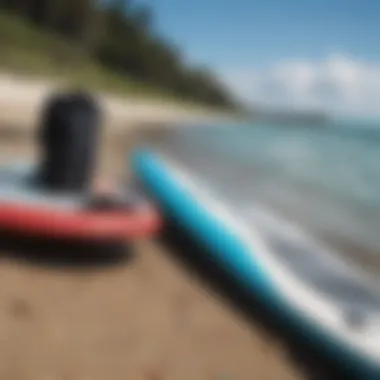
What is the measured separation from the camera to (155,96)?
4903cm

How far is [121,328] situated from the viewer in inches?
148

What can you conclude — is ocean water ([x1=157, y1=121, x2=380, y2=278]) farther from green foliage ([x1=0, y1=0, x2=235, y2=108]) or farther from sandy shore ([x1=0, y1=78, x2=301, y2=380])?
green foliage ([x1=0, y1=0, x2=235, y2=108])

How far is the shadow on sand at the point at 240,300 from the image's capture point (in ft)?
11.9

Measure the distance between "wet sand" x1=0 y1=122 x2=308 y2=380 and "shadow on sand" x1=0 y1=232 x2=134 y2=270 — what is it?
16mm

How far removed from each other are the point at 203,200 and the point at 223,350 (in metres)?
2.33

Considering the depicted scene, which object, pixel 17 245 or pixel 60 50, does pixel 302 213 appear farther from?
pixel 60 50

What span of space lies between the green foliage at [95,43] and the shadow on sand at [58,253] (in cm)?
2324

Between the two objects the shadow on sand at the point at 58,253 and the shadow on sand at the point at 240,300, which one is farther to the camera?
the shadow on sand at the point at 58,253

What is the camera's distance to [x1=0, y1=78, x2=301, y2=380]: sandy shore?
3280 mm

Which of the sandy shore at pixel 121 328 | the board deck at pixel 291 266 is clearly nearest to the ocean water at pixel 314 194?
the board deck at pixel 291 266

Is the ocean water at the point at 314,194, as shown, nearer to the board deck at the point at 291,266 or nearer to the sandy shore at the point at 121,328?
the board deck at the point at 291,266

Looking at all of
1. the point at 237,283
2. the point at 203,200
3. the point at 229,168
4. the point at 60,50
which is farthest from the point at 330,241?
the point at 60,50

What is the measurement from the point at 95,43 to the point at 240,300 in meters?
47.1

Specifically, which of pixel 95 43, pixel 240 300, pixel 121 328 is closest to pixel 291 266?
pixel 240 300
